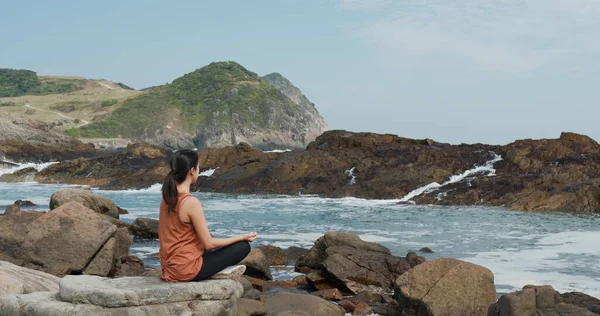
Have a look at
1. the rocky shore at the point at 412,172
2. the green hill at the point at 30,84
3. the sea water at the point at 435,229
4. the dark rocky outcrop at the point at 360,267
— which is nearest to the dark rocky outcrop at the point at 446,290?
the dark rocky outcrop at the point at 360,267

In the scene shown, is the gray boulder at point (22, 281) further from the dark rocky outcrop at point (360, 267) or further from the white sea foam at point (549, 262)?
the white sea foam at point (549, 262)

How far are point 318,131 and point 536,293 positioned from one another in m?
139

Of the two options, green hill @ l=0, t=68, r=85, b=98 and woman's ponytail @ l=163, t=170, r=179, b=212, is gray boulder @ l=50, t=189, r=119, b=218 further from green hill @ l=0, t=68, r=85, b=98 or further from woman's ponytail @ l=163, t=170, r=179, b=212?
green hill @ l=0, t=68, r=85, b=98

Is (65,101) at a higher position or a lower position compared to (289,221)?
higher

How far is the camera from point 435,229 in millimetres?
23453

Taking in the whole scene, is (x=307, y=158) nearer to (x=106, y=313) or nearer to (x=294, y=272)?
(x=294, y=272)

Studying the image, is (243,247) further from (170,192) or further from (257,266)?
(257,266)

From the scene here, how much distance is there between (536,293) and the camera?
8.77 meters

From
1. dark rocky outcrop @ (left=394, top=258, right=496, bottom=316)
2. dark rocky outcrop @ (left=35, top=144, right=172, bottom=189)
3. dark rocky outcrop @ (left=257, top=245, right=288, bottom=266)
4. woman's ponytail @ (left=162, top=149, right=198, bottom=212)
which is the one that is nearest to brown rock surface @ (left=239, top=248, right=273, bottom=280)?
dark rocky outcrop @ (left=257, top=245, right=288, bottom=266)

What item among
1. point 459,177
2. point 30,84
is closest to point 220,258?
point 459,177

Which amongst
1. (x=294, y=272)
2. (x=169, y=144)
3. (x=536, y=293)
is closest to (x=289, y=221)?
(x=294, y=272)

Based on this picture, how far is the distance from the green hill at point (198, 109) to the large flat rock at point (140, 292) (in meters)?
119

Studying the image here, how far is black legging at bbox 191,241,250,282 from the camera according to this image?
20.5 feet

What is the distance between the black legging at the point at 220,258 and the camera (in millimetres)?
6245
